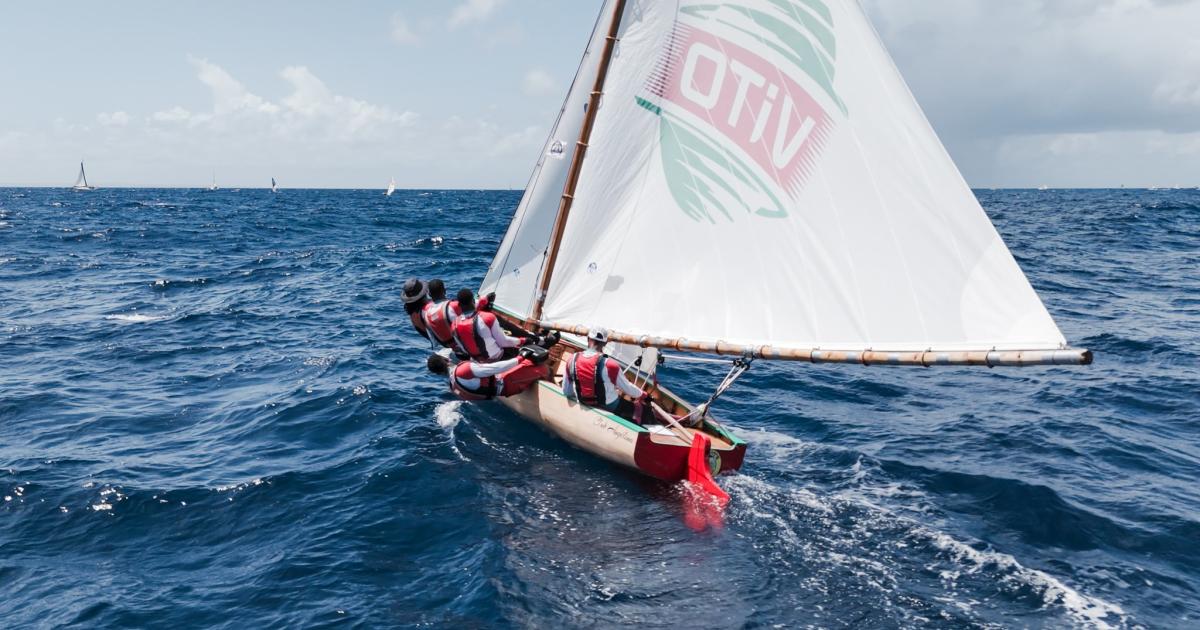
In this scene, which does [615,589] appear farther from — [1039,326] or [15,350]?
[15,350]

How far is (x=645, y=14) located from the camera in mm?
11328

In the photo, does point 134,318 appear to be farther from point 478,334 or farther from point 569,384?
point 569,384

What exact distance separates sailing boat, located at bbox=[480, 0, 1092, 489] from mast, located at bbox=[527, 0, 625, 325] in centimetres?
3

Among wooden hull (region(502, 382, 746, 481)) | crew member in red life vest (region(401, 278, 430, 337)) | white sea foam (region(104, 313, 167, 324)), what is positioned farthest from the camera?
white sea foam (region(104, 313, 167, 324))

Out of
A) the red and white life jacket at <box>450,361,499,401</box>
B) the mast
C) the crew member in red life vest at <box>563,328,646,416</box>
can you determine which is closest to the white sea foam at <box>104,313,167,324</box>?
the red and white life jacket at <box>450,361,499,401</box>

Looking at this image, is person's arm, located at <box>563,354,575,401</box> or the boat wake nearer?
the boat wake

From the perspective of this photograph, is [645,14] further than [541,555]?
Yes

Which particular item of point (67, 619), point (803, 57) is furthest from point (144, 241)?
point (803, 57)

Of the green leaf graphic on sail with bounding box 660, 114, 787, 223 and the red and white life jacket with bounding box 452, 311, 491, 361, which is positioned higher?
the green leaf graphic on sail with bounding box 660, 114, 787, 223

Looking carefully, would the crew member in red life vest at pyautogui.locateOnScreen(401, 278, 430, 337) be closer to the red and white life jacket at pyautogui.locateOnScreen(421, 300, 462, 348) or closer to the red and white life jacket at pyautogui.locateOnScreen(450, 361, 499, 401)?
the red and white life jacket at pyautogui.locateOnScreen(421, 300, 462, 348)

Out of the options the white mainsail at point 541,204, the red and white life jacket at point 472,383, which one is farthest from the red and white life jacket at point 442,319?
the white mainsail at point 541,204

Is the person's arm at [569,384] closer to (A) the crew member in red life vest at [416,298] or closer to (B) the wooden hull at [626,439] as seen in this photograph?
(B) the wooden hull at [626,439]

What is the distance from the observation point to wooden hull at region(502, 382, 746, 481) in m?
10.8

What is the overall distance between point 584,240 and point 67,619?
8483 millimetres
